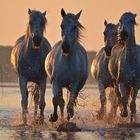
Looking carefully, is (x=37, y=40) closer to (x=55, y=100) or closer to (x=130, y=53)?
(x=55, y=100)

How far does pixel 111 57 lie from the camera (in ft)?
60.7

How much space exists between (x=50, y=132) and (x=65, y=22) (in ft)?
7.28

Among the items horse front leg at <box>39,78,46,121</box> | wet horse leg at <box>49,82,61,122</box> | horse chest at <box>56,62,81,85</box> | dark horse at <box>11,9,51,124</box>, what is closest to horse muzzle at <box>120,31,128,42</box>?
horse chest at <box>56,62,81,85</box>

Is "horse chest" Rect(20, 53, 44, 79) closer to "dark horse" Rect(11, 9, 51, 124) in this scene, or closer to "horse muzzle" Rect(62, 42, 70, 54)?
"dark horse" Rect(11, 9, 51, 124)

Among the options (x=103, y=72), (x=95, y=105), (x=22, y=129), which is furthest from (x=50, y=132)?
(x=95, y=105)

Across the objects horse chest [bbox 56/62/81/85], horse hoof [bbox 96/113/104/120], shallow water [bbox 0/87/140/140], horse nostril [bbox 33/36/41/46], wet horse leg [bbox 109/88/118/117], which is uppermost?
horse nostril [bbox 33/36/41/46]

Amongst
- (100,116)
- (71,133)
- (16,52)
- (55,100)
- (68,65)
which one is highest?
→ (16,52)

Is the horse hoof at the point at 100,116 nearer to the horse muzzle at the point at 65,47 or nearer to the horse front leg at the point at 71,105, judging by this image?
the horse front leg at the point at 71,105

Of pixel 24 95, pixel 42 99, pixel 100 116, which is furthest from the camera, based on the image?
pixel 100 116

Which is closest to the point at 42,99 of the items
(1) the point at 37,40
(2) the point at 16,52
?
(2) the point at 16,52

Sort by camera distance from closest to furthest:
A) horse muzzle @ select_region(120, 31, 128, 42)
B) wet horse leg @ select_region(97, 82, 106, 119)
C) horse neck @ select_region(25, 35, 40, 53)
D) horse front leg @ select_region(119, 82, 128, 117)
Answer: horse front leg @ select_region(119, 82, 128, 117) < horse muzzle @ select_region(120, 31, 128, 42) < horse neck @ select_region(25, 35, 40, 53) < wet horse leg @ select_region(97, 82, 106, 119)

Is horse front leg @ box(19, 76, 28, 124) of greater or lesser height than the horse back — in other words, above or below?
below

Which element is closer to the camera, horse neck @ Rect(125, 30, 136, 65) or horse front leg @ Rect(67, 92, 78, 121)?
horse front leg @ Rect(67, 92, 78, 121)

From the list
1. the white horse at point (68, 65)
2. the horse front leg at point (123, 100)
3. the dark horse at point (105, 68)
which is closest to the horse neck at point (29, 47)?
the white horse at point (68, 65)
